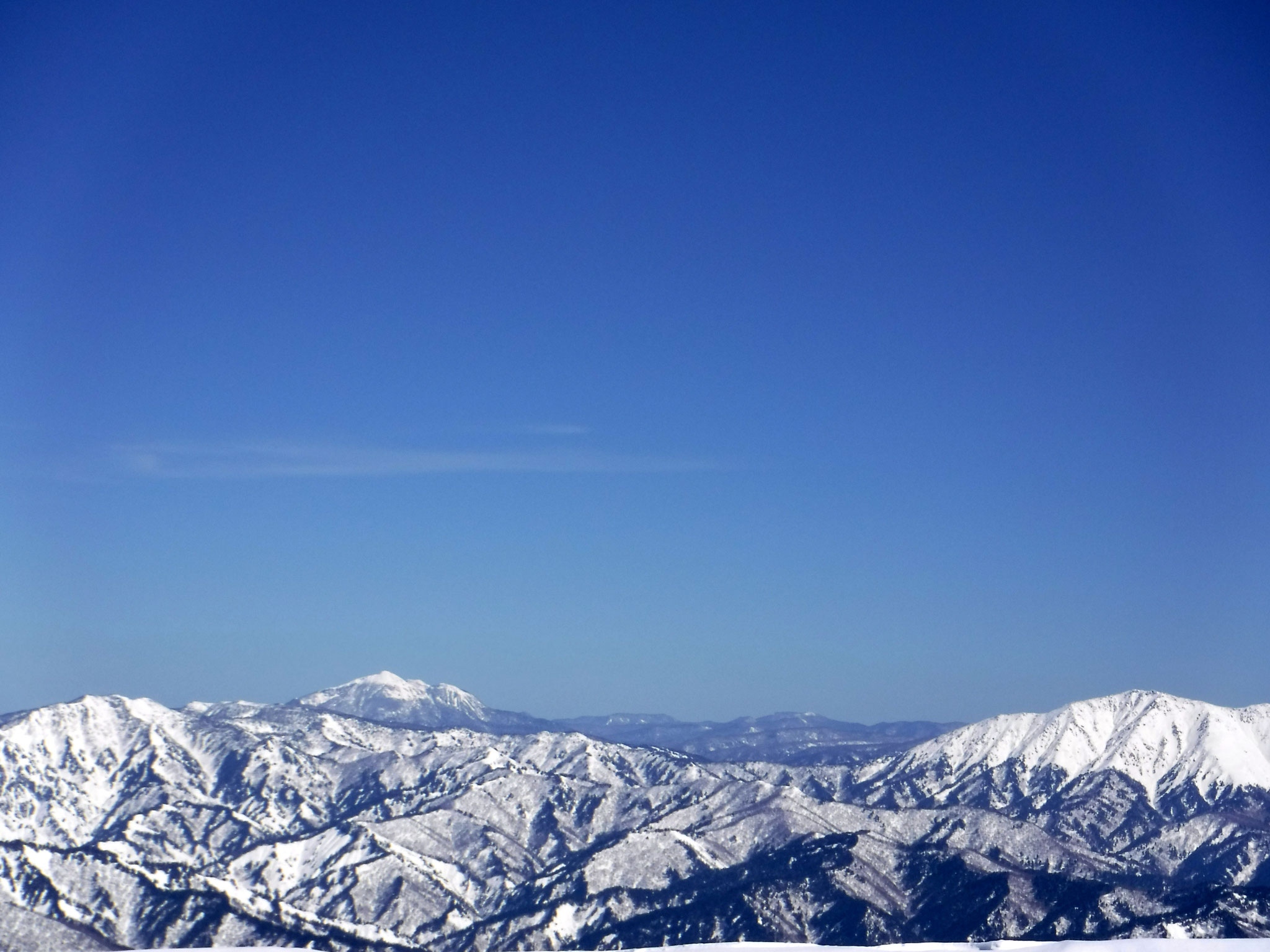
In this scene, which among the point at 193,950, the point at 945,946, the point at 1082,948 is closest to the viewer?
the point at 1082,948

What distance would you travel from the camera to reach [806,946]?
267 ft

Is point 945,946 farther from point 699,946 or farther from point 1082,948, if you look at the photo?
point 699,946

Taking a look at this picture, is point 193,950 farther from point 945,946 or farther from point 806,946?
point 945,946

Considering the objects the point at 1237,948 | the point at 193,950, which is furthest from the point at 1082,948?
the point at 193,950

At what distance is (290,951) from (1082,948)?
41.8 m

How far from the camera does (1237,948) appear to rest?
73188mm

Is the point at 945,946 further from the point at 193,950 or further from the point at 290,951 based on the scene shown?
the point at 193,950

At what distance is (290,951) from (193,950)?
517 inches

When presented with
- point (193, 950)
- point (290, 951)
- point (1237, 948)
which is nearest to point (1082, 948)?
point (1237, 948)

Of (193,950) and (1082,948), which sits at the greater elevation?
(1082,948)

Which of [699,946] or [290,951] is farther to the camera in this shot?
[699,946]

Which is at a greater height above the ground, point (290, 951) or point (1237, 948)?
point (1237, 948)

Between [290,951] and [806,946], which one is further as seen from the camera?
[806,946]

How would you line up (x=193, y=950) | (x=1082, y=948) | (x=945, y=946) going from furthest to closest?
1. (x=193, y=950)
2. (x=945, y=946)
3. (x=1082, y=948)
